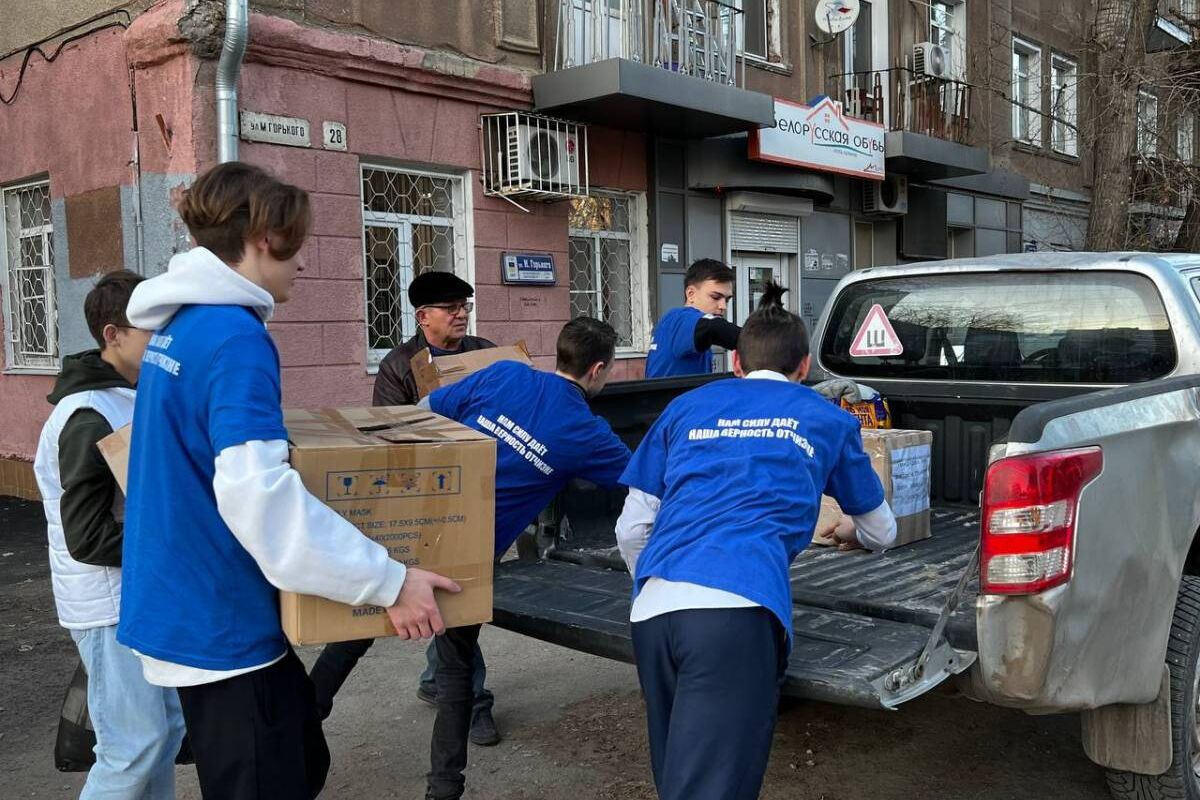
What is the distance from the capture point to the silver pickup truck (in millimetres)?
2551

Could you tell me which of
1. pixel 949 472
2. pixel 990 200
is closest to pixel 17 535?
pixel 949 472

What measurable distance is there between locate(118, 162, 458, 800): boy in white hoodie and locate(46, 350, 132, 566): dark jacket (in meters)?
0.57

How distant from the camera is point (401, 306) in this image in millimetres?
9023

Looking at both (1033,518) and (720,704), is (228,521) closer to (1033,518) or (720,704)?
A: (720,704)

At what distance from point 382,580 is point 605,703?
265 cm

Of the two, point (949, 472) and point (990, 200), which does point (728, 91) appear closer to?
point (949, 472)

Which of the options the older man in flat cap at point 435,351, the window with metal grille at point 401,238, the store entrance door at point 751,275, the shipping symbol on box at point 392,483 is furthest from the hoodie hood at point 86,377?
the store entrance door at point 751,275

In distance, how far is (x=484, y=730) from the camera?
13.3 ft

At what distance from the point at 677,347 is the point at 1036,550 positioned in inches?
124

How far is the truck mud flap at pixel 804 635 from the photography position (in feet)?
8.49

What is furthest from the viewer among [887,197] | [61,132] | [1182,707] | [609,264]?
[887,197]

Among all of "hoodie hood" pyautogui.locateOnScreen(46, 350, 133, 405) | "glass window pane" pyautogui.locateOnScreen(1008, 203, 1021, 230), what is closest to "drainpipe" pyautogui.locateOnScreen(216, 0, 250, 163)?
"hoodie hood" pyautogui.locateOnScreen(46, 350, 133, 405)

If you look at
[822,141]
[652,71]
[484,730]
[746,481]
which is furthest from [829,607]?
[822,141]

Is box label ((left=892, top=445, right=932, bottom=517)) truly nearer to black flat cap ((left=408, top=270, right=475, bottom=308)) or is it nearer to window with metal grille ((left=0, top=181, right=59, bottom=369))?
black flat cap ((left=408, top=270, right=475, bottom=308))
